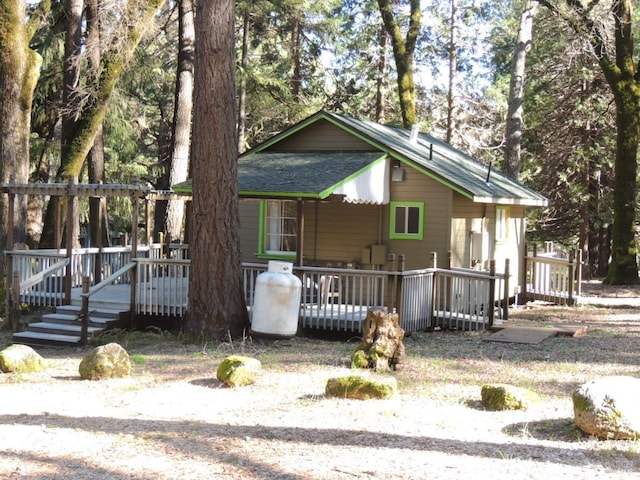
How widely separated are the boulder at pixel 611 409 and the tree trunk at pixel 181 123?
1545 centimetres

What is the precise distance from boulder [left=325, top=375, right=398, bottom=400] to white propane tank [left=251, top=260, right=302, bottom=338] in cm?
415

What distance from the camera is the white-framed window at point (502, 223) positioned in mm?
19469

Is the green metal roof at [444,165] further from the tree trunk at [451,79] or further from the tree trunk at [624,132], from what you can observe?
the tree trunk at [451,79]

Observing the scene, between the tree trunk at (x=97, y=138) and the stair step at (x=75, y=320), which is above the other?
the tree trunk at (x=97, y=138)

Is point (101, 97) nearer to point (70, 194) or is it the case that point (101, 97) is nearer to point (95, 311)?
point (70, 194)

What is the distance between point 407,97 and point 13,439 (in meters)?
22.3

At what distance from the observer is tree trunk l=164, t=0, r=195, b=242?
21531 millimetres

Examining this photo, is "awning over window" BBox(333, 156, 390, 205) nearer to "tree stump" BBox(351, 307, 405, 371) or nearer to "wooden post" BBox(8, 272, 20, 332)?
"tree stump" BBox(351, 307, 405, 371)

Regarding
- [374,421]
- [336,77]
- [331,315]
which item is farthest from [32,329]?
[336,77]

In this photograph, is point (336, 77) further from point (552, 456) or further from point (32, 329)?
point (552, 456)

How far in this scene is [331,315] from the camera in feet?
47.1

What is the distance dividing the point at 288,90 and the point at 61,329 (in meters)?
17.3

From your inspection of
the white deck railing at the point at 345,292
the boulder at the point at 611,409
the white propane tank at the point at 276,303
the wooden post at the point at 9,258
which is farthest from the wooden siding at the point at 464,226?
the boulder at the point at 611,409

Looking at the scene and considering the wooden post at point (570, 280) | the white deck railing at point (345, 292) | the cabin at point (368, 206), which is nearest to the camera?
the white deck railing at point (345, 292)
